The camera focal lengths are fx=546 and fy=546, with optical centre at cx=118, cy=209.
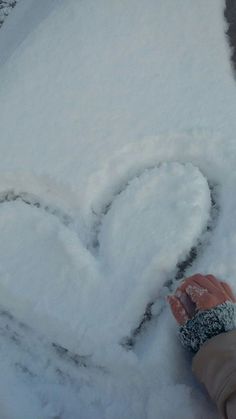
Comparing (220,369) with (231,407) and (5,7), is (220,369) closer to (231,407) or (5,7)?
(231,407)

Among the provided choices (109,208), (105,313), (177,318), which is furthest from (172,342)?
(109,208)

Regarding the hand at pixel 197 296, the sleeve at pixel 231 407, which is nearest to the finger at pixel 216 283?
the hand at pixel 197 296

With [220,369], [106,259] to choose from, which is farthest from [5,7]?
[220,369]

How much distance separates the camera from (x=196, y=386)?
1.44 m

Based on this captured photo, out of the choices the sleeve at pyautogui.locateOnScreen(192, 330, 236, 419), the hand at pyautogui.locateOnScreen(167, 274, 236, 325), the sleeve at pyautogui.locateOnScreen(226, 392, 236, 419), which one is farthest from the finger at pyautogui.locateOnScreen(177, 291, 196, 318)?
the sleeve at pyautogui.locateOnScreen(226, 392, 236, 419)

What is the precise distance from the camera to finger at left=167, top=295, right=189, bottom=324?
1462 millimetres

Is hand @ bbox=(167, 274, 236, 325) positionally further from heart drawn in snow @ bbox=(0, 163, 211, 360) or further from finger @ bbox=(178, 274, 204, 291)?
heart drawn in snow @ bbox=(0, 163, 211, 360)

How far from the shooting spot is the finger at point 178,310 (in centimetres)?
146

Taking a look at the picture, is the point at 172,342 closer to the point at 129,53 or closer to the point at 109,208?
the point at 109,208

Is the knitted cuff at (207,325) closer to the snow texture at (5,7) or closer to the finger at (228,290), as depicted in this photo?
the finger at (228,290)

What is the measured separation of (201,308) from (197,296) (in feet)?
0.11

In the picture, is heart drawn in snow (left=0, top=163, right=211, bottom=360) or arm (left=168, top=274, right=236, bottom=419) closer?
arm (left=168, top=274, right=236, bottom=419)

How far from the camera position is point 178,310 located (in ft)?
4.83

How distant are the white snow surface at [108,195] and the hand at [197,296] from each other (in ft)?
0.19
